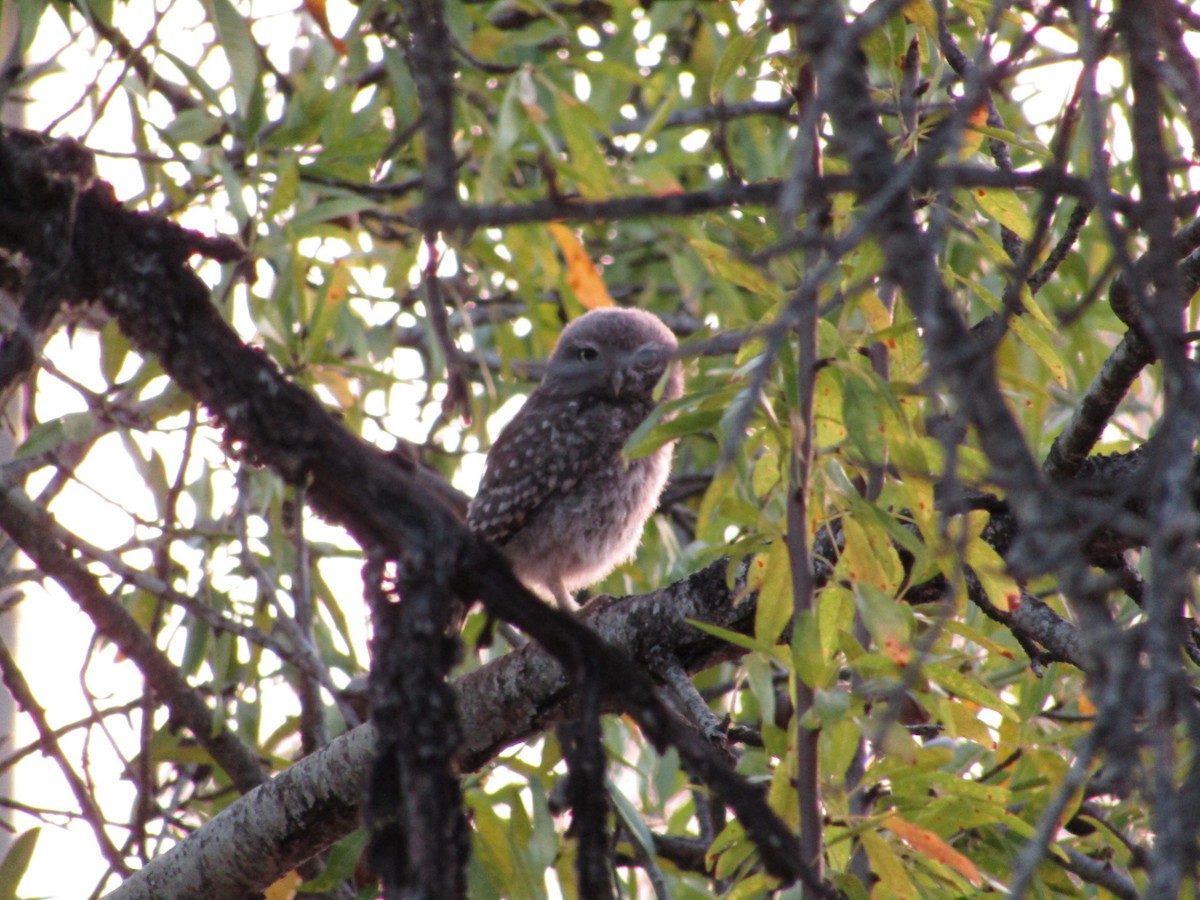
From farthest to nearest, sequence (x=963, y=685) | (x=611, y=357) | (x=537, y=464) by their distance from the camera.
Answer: (x=611, y=357) < (x=537, y=464) < (x=963, y=685)

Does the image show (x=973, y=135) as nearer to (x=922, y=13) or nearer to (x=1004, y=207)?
(x=1004, y=207)

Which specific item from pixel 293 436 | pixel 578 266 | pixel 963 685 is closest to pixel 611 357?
pixel 578 266

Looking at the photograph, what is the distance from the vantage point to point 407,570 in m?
1.10

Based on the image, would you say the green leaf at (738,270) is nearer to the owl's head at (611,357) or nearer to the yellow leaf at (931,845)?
the yellow leaf at (931,845)

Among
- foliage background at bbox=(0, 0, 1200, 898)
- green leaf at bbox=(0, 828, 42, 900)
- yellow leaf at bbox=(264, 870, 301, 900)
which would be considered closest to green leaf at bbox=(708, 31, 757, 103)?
foliage background at bbox=(0, 0, 1200, 898)

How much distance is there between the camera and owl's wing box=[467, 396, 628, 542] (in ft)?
12.3

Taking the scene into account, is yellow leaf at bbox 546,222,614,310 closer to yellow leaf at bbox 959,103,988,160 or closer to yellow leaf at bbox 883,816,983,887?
yellow leaf at bbox 959,103,988,160

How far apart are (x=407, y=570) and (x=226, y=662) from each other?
2.05 m

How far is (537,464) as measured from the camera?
3.80 metres

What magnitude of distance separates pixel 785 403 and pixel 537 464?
2.22 m

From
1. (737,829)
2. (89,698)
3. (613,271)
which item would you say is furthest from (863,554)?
(613,271)

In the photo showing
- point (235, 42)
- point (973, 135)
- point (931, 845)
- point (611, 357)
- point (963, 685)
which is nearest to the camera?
point (931, 845)

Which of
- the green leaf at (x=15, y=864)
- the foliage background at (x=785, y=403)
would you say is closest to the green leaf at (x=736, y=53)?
the foliage background at (x=785, y=403)

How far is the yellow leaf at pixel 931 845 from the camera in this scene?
1604 mm
